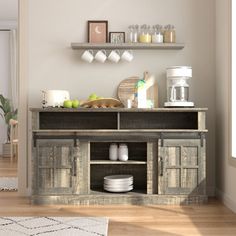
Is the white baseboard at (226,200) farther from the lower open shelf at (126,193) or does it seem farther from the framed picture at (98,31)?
the framed picture at (98,31)

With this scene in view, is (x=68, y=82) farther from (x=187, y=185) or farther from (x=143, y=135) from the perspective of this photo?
(x=187, y=185)

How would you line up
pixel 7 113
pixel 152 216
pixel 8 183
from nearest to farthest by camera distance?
pixel 152 216
pixel 8 183
pixel 7 113

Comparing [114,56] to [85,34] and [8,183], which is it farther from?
[8,183]

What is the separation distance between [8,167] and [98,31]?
325 cm

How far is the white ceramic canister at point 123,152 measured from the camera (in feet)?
13.2

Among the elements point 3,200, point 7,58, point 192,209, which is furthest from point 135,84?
point 7,58

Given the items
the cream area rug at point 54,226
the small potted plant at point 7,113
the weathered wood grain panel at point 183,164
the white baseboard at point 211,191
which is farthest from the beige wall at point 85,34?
the small potted plant at point 7,113

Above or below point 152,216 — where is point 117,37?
above

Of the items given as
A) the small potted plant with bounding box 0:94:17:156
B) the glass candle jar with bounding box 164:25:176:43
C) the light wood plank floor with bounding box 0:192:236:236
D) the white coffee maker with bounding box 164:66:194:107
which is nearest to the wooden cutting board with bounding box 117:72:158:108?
the white coffee maker with bounding box 164:66:194:107

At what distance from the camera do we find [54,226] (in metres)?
3.02

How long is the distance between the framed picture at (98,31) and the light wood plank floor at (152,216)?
1.62 meters

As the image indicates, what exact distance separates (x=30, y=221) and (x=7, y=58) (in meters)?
6.10

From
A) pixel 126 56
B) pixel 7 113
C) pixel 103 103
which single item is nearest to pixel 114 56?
pixel 126 56

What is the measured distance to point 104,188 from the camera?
407 centimetres
